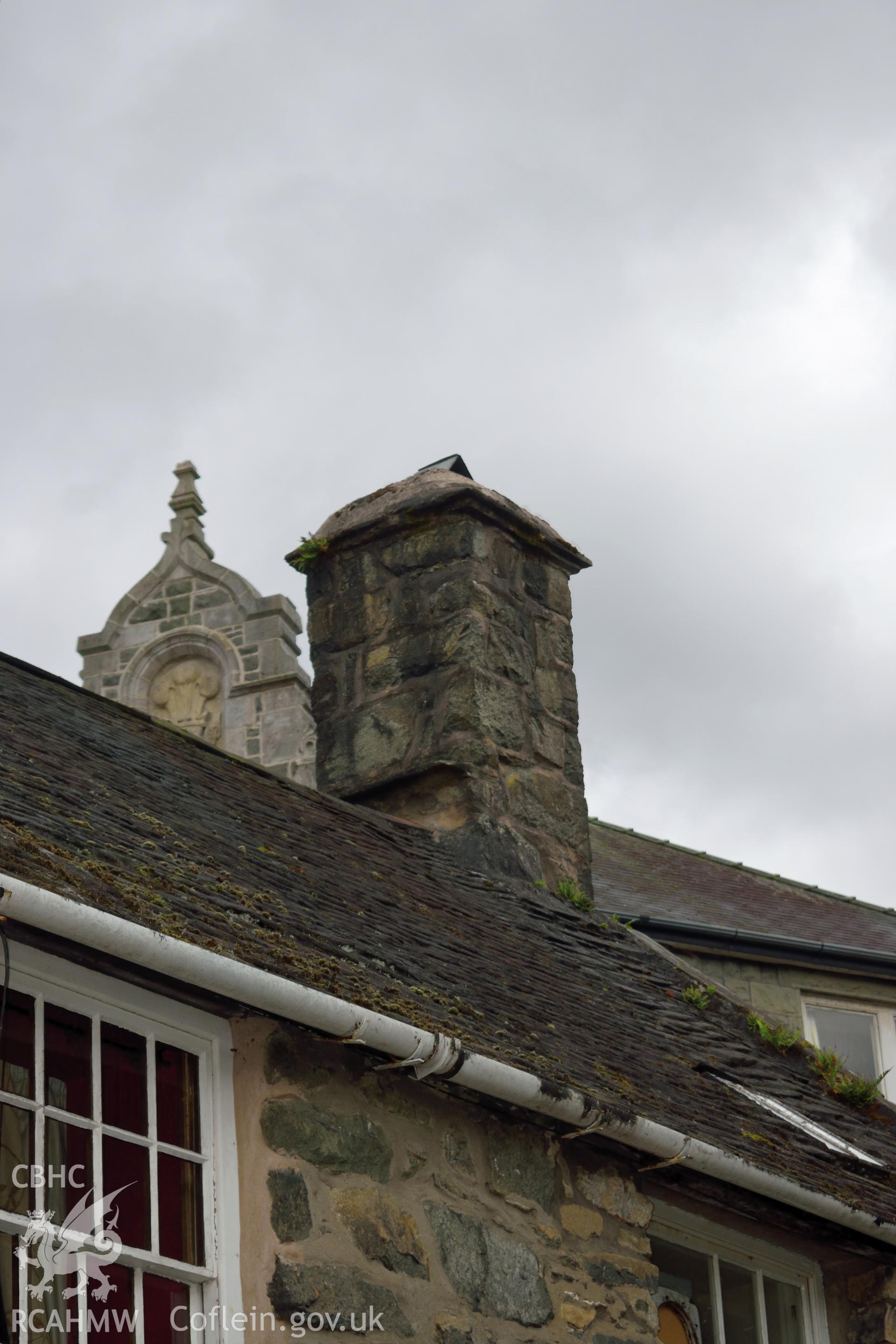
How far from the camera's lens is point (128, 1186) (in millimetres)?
4922

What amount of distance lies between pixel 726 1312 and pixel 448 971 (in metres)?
1.49

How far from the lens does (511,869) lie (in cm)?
912

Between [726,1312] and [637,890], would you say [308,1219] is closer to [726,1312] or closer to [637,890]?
[726,1312]

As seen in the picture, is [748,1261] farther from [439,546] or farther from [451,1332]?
[439,546]

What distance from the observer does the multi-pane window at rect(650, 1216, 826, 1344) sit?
256 inches

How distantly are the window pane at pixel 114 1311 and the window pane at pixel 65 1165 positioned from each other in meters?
0.16

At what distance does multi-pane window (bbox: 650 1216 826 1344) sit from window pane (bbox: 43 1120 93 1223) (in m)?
2.32

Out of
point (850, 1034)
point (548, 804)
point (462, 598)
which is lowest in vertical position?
point (850, 1034)

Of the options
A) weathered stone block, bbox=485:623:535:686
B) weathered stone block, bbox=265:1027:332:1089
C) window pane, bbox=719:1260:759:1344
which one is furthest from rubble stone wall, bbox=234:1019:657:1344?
weathered stone block, bbox=485:623:535:686

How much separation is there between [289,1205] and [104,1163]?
0.50 m

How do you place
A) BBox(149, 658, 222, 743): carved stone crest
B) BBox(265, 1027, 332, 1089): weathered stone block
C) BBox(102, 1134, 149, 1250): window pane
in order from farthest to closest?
BBox(149, 658, 222, 743): carved stone crest, BBox(265, 1027, 332, 1089): weathered stone block, BBox(102, 1134, 149, 1250): window pane

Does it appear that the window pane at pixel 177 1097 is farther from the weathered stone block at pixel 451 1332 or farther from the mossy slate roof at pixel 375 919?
the weathered stone block at pixel 451 1332

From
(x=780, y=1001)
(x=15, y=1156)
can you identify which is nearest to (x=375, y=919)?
(x=15, y=1156)

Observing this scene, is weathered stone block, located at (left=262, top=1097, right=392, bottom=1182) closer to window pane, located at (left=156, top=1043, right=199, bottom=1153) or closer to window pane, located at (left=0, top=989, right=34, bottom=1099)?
window pane, located at (left=156, top=1043, right=199, bottom=1153)
